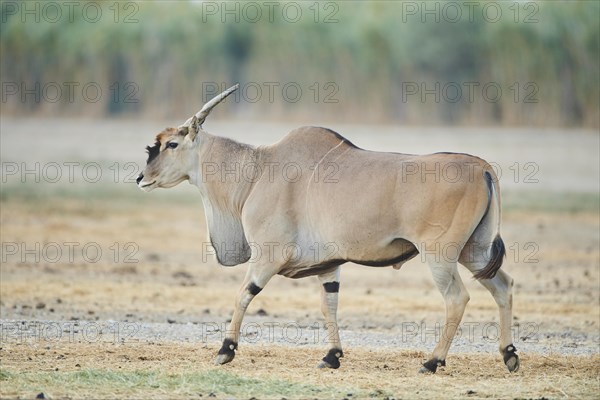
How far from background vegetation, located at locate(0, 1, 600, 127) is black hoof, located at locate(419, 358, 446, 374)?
77.3 ft

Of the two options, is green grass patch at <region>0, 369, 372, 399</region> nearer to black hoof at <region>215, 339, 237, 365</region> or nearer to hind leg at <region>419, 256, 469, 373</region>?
black hoof at <region>215, 339, 237, 365</region>

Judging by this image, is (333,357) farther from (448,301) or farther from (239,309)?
(448,301)

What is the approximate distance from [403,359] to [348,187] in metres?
1.86

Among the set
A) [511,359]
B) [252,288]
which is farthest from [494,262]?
[252,288]

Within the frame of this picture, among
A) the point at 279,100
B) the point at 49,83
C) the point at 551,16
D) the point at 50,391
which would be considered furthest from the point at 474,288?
the point at 49,83

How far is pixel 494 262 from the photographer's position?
11047mm

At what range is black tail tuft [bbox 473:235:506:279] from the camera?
36.2ft

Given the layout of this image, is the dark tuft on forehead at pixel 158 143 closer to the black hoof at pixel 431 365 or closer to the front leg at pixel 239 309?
the front leg at pixel 239 309

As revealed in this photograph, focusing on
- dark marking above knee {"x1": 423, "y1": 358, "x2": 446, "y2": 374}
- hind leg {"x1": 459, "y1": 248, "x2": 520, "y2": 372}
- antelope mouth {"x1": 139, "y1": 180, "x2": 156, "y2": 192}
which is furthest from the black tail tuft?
antelope mouth {"x1": 139, "y1": 180, "x2": 156, "y2": 192}

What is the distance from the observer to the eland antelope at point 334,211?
1103 centimetres

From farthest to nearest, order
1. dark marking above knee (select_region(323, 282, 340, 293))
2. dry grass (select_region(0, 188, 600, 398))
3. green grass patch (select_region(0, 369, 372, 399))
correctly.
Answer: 1. dark marking above knee (select_region(323, 282, 340, 293))
2. dry grass (select_region(0, 188, 600, 398))
3. green grass patch (select_region(0, 369, 372, 399))

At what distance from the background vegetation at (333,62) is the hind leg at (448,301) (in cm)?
2354

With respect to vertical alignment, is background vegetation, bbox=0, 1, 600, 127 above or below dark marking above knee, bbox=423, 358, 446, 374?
above

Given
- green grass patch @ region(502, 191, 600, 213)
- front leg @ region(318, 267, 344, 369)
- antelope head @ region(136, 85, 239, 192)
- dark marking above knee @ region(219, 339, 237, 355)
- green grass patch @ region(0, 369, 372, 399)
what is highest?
green grass patch @ region(502, 191, 600, 213)
